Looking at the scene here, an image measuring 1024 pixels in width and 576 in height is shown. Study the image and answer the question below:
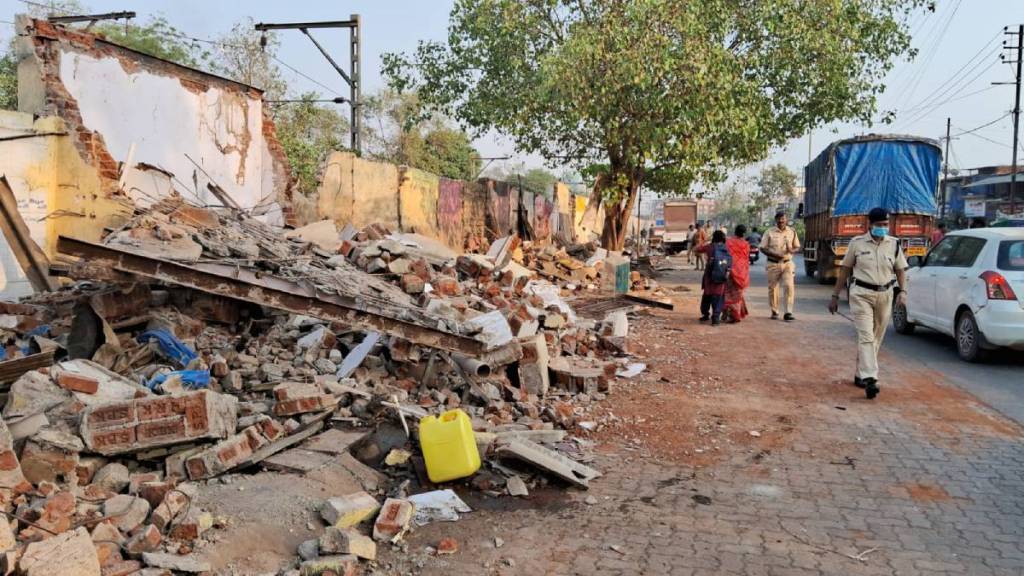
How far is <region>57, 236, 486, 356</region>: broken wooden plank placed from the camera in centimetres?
600

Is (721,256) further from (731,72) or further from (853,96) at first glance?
(853,96)

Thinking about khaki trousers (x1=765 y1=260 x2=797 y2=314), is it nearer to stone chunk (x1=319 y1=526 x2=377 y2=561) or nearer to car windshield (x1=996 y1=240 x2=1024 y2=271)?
car windshield (x1=996 y1=240 x2=1024 y2=271)

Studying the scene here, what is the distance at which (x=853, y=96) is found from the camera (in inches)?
747

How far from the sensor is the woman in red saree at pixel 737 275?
38.9 feet

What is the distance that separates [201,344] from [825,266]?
53.9ft

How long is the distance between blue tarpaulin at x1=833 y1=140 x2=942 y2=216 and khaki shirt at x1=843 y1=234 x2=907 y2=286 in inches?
458

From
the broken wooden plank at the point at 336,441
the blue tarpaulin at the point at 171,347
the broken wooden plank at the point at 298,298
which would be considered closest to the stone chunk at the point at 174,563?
the broken wooden plank at the point at 336,441

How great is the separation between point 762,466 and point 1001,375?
4.79m

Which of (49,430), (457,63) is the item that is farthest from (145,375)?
(457,63)

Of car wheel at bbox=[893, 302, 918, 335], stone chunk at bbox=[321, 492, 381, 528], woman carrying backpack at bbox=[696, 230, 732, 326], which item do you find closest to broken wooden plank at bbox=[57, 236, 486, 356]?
stone chunk at bbox=[321, 492, 381, 528]

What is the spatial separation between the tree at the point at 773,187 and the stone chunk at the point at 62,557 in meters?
66.9

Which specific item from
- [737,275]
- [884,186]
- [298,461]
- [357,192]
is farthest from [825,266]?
[298,461]

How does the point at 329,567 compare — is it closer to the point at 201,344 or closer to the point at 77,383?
the point at 77,383

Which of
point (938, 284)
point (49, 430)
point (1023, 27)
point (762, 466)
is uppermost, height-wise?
point (1023, 27)
